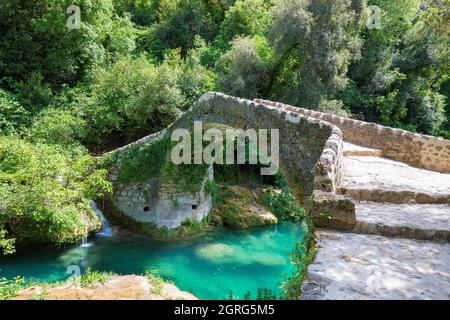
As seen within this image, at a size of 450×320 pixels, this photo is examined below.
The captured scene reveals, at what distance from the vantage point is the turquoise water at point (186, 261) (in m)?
11.4

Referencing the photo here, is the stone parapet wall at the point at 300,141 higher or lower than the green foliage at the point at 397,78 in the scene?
lower

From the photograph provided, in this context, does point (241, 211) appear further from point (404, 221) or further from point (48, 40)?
point (48, 40)

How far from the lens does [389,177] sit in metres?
7.79

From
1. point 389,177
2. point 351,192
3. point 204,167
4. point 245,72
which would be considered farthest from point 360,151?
point 245,72

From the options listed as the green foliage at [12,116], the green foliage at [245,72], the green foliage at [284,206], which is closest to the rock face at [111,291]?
the green foliage at [12,116]

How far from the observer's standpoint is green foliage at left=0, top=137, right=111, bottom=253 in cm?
1101

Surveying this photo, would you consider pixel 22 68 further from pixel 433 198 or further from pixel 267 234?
pixel 433 198

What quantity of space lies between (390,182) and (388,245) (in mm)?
2920

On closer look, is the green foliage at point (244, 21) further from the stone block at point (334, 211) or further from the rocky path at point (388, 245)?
the stone block at point (334, 211)

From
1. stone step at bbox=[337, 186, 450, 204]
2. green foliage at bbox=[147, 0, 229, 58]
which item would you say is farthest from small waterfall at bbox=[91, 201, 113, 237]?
green foliage at bbox=[147, 0, 229, 58]

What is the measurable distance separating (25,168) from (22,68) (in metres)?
7.74

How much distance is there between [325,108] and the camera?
19.0m

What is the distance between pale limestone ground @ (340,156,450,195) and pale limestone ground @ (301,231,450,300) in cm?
205
